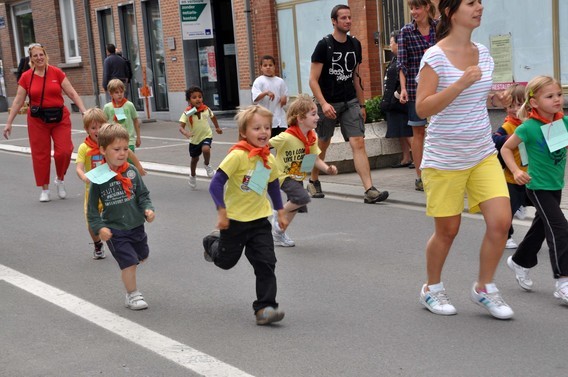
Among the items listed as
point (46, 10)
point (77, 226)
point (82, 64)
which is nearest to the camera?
point (77, 226)

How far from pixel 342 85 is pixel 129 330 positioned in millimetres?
5086

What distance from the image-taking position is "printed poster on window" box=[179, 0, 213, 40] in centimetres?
2180

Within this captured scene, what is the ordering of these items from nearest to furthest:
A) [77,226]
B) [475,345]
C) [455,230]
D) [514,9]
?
[475,345] → [455,230] → [77,226] → [514,9]

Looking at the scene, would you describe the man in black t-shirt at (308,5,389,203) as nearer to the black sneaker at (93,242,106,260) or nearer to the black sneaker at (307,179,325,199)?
the black sneaker at (307,179,325,199)

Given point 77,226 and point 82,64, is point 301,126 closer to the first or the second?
point 77,226

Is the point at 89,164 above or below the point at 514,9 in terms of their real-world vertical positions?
below

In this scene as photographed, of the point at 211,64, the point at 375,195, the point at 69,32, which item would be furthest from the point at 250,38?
the point at 69,32

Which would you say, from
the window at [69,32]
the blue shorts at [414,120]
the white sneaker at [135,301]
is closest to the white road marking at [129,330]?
the white sneaker at [135,301]

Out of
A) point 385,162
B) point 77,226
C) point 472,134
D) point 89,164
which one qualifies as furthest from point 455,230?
point 385,162

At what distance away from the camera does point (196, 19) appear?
21.9 meters

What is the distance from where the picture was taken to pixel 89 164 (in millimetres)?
8016

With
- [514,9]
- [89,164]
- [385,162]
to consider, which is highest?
[514,9]

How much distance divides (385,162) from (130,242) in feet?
22.0

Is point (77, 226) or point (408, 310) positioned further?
point (77, 226)
